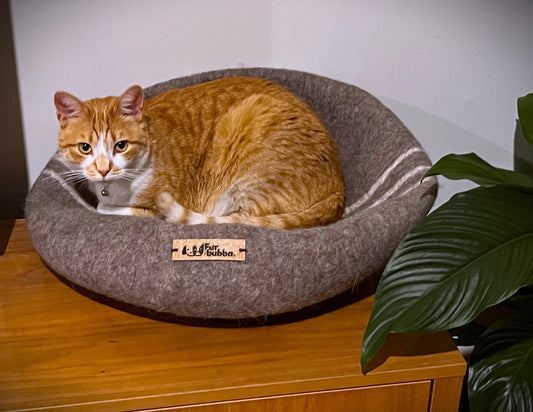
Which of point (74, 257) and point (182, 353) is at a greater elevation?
point (74, 257)

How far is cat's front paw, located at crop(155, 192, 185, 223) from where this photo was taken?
3.84 ft

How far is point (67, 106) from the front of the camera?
1158 millimetres

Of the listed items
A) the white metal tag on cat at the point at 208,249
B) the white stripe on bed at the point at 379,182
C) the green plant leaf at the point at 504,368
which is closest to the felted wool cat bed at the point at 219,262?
the white metal tag on cat at the point at 208,249

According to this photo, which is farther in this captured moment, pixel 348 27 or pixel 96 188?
pixel 348 27

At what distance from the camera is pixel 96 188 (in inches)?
50.1

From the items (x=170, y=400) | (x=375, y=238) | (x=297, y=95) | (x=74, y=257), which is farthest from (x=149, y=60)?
(x=170, y=400)

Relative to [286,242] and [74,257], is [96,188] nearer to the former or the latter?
[74,257]

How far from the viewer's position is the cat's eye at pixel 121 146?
3.88 ft

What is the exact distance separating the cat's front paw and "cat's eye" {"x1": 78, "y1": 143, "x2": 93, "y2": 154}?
5.9 inches

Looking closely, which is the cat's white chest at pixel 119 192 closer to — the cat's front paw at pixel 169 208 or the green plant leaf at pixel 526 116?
the cat's front paw at pixel 169 208

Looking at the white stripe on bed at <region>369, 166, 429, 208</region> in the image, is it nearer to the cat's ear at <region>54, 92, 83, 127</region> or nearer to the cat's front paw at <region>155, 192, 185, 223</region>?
the cat's front paw at <region>155, 192, 185, 223</region>

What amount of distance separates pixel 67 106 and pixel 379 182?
1.98 feet

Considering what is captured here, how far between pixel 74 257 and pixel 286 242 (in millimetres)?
324

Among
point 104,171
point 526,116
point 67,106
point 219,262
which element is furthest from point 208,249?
point 526,116
